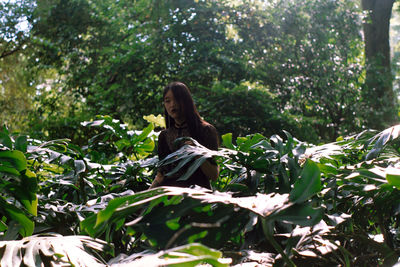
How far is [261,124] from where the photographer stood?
7.70 m

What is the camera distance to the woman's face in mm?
2477

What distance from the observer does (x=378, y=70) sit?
9812 mm

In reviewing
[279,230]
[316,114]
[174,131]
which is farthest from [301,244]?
[316,114]

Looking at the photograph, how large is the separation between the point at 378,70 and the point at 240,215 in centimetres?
986

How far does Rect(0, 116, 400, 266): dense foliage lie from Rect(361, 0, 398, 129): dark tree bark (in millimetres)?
7898

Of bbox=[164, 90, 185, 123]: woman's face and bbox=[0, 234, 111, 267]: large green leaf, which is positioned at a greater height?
bbox=[164, 90, 185, 123]: woman's face

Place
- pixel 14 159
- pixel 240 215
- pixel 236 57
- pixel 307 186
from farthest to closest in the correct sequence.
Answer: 1. pixel 236 57
2. pixel 14 159
3. pixel 240 215
4. pixel 307 186

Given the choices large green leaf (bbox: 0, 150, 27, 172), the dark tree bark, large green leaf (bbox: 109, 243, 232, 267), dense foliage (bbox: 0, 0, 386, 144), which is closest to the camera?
large green leaf (bbox: 109, 243, 232, 267)

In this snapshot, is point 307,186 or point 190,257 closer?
point 190,257

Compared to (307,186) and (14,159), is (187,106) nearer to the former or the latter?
(14,159)

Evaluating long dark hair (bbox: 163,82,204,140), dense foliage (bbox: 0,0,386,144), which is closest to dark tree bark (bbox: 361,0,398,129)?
dense foliage (bbox: 0,0,386,144)

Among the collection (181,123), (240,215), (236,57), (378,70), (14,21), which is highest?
(14,21)

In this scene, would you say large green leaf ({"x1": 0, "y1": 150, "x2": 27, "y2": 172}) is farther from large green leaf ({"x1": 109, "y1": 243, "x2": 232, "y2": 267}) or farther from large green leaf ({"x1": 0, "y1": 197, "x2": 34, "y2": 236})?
large green leaf ({"x1": 109, "y1": 243, "x2": 232, "y2": 267})

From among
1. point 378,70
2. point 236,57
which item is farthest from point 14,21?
point 378,70
